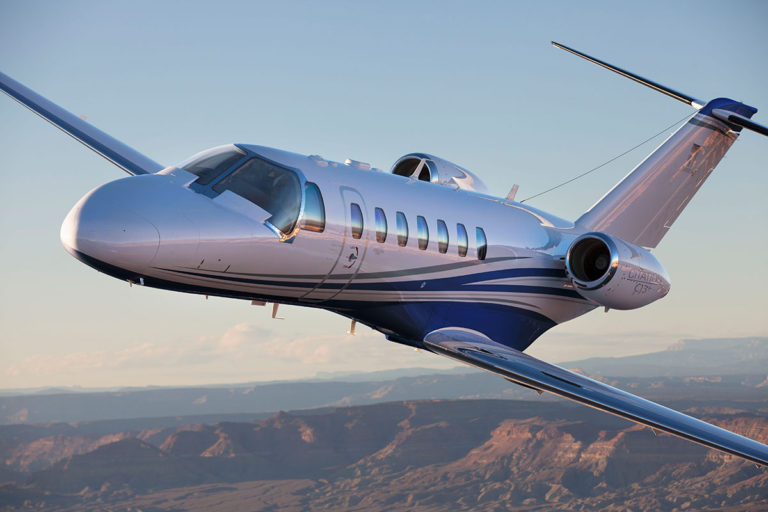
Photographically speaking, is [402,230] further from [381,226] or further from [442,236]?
[442,236]

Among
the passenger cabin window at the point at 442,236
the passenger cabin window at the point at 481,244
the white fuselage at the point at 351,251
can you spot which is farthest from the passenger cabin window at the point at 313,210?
the passenger cabin window at the point at 481,244

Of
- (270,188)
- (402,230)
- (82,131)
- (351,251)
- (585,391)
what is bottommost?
Result: (585,391)

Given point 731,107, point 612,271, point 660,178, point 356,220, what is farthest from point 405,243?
point 731,107

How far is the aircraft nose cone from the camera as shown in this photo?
→ 16984 mm

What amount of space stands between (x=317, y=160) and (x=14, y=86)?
14241 mm

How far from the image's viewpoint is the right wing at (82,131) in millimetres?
27766

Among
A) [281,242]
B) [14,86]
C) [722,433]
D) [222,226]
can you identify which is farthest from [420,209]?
[14,86]

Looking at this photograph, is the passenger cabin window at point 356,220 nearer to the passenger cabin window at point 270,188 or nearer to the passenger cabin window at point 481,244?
the passenger cabin window at point 270,188

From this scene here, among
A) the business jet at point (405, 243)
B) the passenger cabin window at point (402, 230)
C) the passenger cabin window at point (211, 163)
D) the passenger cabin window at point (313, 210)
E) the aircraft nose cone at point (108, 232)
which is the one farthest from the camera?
the passenger cabin window at point (402, 230)

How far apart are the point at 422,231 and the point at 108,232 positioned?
26.7ft

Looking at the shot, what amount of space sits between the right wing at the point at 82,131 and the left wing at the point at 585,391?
37.2ft

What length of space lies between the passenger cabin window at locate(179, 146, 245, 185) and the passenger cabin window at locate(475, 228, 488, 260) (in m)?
7.04

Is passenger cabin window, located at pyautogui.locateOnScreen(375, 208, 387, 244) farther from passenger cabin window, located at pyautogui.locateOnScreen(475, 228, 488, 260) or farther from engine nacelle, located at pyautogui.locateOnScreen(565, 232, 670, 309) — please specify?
engine nacelle, located at pyautogui.locateOnScreen(565, 232, 670, 309)

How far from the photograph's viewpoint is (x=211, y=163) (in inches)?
781
